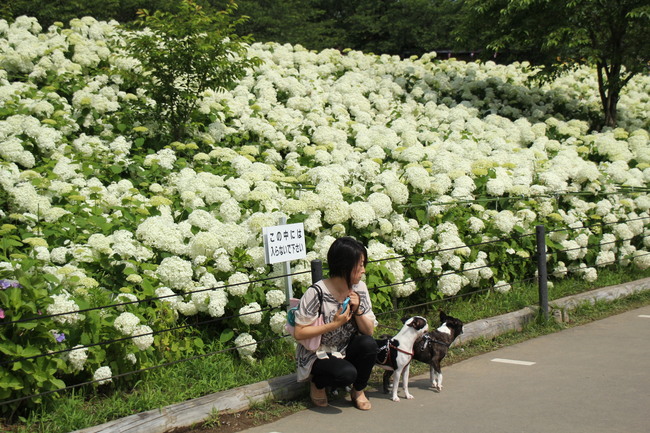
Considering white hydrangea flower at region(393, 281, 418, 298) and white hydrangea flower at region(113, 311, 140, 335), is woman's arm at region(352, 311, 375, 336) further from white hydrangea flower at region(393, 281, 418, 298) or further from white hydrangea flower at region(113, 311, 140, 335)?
white hydrangea flower at region(393, 281, 418, 298)

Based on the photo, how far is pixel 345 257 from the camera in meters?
4.65

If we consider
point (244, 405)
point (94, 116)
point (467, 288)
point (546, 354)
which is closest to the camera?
point (244, 405)

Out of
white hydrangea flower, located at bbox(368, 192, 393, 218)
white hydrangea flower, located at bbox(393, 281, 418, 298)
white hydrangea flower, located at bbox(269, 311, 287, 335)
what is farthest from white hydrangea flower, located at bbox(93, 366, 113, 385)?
white hydrangea flower, located at bbox(368, 192, 393, 218)

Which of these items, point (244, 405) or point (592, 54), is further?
point (592, 54)

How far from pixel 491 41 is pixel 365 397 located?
11617 mm

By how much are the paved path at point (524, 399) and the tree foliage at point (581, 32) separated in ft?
28.9

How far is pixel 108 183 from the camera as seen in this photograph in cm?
818

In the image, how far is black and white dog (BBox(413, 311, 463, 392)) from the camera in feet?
16.7

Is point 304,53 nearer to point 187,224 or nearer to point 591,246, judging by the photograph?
point 591,246

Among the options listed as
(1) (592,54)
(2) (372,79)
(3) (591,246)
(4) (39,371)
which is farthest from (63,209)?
(1) (592,54)

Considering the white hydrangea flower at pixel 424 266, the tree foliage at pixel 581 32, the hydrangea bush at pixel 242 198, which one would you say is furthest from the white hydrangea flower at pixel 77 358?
the tree foliage at pixel 581 32

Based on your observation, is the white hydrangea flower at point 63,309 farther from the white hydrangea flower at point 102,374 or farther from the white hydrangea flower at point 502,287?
the white hydrangea flower at point 502,287

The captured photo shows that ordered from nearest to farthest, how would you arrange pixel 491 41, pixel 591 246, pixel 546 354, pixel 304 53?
pixel 546 354
pixel 591 246
pixel 491 41
pixel 304 53

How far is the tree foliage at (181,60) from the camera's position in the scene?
31.5 feet
